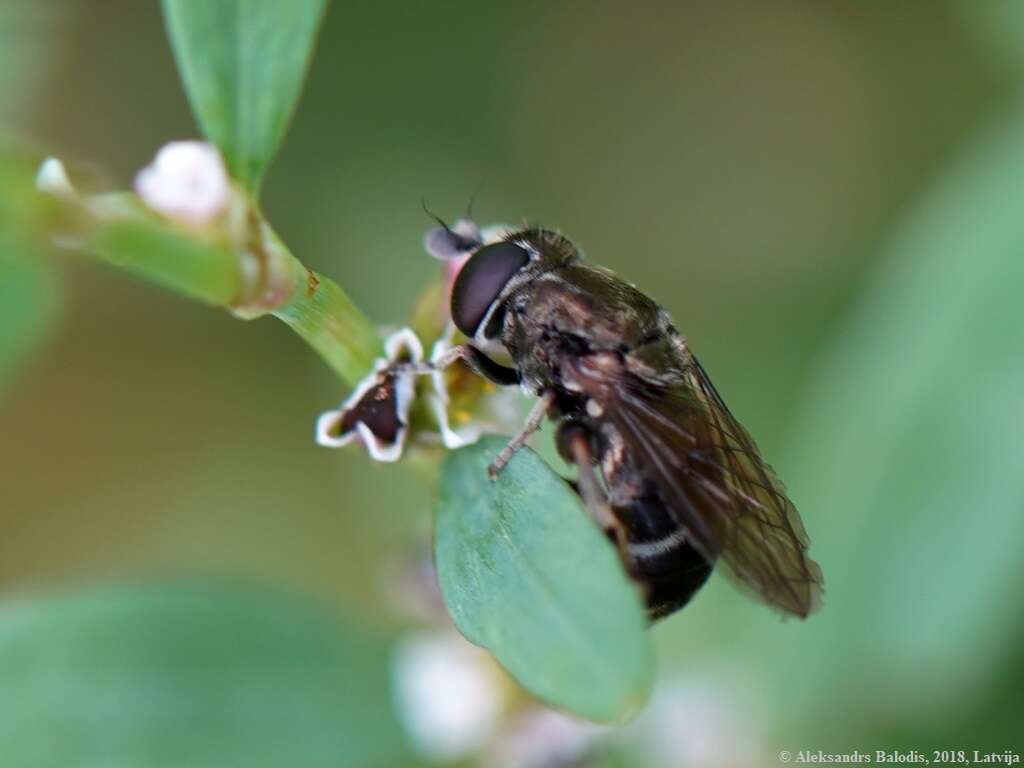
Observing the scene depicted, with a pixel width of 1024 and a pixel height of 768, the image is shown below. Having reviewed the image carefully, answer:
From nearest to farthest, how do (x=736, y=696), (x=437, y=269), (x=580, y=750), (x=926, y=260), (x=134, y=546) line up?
(x=580, y=750) → (x=736, y=696) → (x=926, y=260) → (x=437, y=269) → (x=134, y=546)

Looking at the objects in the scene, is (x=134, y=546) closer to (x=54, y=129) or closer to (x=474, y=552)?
(x=54, y=129)

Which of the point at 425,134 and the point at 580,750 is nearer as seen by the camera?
the point at 580,750

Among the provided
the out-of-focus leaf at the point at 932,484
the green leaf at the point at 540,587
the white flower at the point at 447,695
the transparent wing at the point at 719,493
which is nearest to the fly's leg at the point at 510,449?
the green leaf at the point at 540,587

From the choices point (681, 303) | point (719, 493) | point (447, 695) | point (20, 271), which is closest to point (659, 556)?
point (719, 493)

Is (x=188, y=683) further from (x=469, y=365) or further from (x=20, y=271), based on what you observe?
(x=20, y=271)

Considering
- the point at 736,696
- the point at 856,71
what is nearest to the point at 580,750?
the point at 736,696

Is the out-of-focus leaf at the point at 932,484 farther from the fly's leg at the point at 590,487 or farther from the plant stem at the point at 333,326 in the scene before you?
the plant stem at the point at 333,326

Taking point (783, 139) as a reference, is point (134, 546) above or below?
below

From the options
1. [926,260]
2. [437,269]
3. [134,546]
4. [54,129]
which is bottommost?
[134,546]
